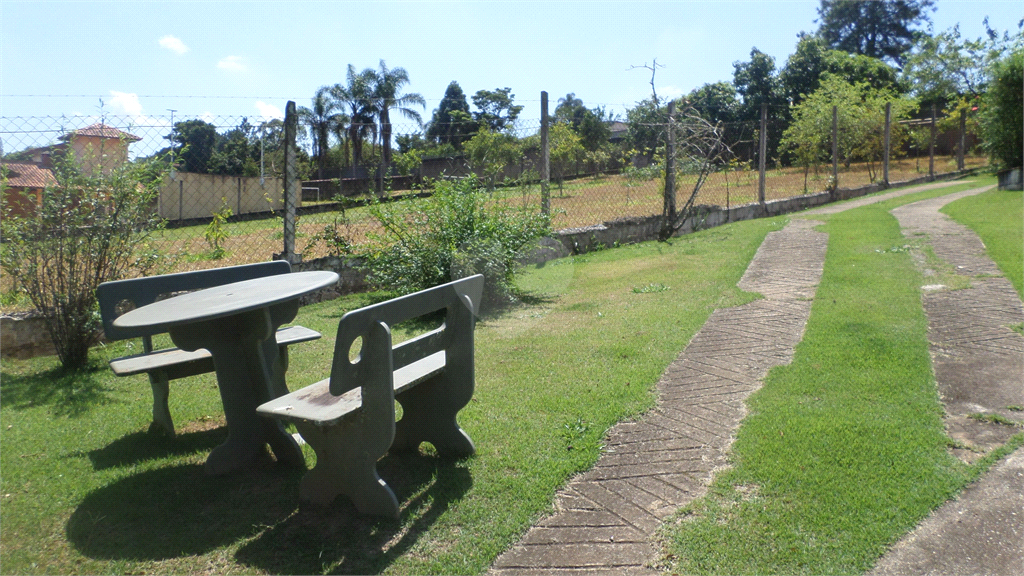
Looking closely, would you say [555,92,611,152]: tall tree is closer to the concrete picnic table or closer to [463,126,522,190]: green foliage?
[463,126,522,190]: green foliage

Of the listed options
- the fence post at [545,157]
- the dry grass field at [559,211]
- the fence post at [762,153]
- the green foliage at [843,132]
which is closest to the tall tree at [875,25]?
the green foliage at [843,132]

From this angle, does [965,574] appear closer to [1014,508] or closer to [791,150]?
[1014,508]

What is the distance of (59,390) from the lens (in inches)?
172

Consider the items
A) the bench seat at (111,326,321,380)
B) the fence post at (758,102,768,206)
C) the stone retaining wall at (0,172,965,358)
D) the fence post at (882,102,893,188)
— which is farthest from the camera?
the fence post at (882,102,893,188)

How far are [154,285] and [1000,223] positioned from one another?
413 inches

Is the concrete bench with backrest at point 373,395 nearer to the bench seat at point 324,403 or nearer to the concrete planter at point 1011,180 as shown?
the bench seat at point 324,403

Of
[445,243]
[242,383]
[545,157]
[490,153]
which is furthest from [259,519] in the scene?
[545,157]

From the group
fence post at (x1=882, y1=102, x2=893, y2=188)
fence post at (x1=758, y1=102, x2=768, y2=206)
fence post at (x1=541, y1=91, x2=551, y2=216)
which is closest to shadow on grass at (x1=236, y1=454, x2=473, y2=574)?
fence post at (x1=541, y1=91, x2=551, y2=216)

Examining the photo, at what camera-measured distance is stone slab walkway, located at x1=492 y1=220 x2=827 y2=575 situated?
2.39 m

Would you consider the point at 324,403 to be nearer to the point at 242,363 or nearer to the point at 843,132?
the point at 242,363

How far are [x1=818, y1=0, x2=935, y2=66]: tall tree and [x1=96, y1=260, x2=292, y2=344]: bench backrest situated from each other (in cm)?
5901

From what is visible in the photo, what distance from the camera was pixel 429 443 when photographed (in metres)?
3.40

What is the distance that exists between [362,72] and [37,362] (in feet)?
139

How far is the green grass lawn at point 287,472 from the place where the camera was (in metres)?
2.46
